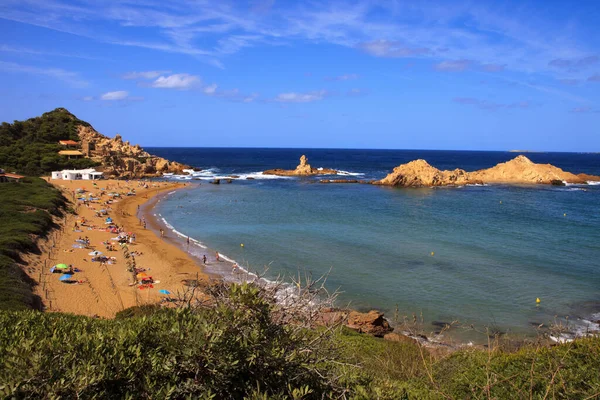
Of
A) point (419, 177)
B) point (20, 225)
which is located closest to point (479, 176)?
point (419, 177)

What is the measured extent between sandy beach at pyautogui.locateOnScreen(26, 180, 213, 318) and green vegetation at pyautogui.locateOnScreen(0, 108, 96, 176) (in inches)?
1196

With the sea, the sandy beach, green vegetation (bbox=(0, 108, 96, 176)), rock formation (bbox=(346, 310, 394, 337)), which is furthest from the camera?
green vegetation (bbox=(0, 108, 96, 176))

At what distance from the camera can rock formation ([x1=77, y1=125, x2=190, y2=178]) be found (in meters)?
74.1

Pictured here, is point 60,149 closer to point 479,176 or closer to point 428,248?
point 428,248

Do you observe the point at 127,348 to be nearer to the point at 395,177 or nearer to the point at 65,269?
the point at 65,269

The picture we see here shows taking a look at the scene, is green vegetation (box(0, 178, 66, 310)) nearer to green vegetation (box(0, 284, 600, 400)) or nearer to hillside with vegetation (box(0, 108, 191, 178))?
green vegetation (box(0, 284, 600, 400))

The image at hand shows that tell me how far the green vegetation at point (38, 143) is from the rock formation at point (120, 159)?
3.06 m

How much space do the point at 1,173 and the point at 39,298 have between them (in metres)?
36.1

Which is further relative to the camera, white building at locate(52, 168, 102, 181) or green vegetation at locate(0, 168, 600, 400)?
white building at locate(52, 168, 102, 181)

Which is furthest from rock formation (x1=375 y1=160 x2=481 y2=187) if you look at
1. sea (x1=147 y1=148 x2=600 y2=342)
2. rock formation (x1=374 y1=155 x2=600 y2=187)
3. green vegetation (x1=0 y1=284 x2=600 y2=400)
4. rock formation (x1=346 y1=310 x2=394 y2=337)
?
green vegetation (x1=0 y1=284 x2=600 y2=400)

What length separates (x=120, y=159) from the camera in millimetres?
77562

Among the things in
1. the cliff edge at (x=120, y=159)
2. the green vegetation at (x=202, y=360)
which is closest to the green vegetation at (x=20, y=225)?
the green vegetation at (x=202, y=360)

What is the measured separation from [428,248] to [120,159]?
65.3 meters

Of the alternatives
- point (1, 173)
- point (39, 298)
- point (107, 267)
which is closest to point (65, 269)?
point (107, 267)
